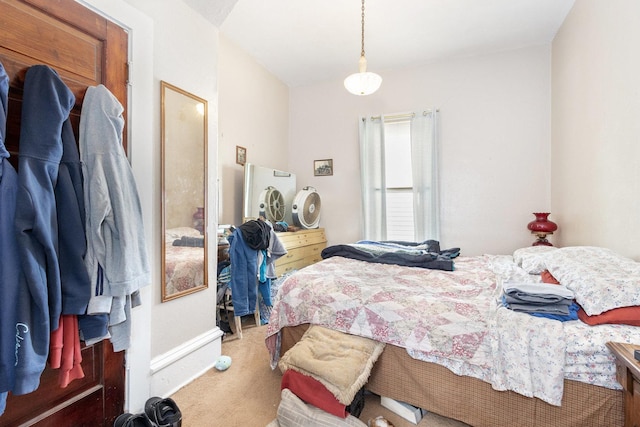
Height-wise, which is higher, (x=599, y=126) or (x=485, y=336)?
(x=599, y=126)

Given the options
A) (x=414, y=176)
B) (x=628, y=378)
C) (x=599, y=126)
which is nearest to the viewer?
(x=628, y=378)

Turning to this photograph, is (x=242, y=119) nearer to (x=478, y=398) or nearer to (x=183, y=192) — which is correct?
(x=183, y=192)

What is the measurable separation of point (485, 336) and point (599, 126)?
6.00 feet

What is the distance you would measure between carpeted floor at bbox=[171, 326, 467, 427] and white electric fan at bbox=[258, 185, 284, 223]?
1.57m

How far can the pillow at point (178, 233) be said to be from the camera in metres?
1.72

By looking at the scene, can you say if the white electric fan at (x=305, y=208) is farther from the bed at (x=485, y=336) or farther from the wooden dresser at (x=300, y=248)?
the bed at (x=485, y=336)

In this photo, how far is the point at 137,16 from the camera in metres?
1.49

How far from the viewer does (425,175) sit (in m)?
3.56

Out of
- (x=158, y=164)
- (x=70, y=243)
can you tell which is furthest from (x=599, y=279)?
(x=158, y=164)

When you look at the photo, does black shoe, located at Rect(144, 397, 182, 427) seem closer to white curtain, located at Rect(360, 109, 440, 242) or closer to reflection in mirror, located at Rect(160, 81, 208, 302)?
reflection in mirror, located at Rect(160, 81, 208, 302)

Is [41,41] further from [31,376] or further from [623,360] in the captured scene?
[623,360]

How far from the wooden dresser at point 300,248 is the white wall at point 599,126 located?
2.52 metres

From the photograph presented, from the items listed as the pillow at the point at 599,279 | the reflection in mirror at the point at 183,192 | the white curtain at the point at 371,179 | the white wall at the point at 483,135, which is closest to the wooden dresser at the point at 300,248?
the white wall at the point at 483,135

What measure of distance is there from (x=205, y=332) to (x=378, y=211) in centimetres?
253
